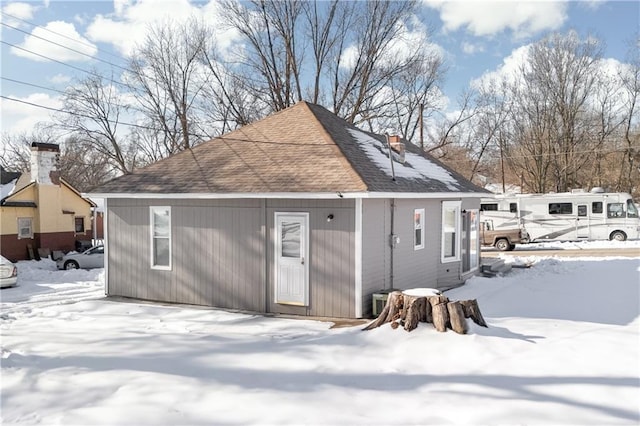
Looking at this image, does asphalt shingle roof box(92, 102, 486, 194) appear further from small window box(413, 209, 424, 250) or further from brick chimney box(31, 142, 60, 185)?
brick chimney box(31, 142, 60, 185)

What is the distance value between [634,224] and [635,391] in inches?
877

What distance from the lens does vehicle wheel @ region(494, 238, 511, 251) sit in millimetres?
23312

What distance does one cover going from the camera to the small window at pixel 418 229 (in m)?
11.6

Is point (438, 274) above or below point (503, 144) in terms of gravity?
below

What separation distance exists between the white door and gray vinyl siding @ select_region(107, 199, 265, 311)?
0.42 meters

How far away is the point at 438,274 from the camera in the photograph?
507 inches

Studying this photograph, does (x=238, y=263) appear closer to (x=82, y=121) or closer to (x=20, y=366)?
(x=20, y=366)

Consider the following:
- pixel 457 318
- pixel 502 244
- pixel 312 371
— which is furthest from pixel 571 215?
pixel 312 371

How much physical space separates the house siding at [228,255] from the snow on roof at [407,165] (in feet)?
8.21

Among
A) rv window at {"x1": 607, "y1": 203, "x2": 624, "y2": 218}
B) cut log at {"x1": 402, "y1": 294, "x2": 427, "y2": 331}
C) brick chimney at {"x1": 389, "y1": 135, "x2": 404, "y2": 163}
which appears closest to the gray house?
brick chimney at {"x1": 389, "y1": 135, "x2": 404, "y2": 163}

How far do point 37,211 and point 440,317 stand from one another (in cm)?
1983

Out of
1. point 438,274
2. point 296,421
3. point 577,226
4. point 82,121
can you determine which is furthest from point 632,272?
point 82,121

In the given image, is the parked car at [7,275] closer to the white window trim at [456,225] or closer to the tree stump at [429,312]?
the tree stump at [429,312]

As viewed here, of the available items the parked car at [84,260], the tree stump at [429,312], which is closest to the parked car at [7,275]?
the parked car at [84,260]
